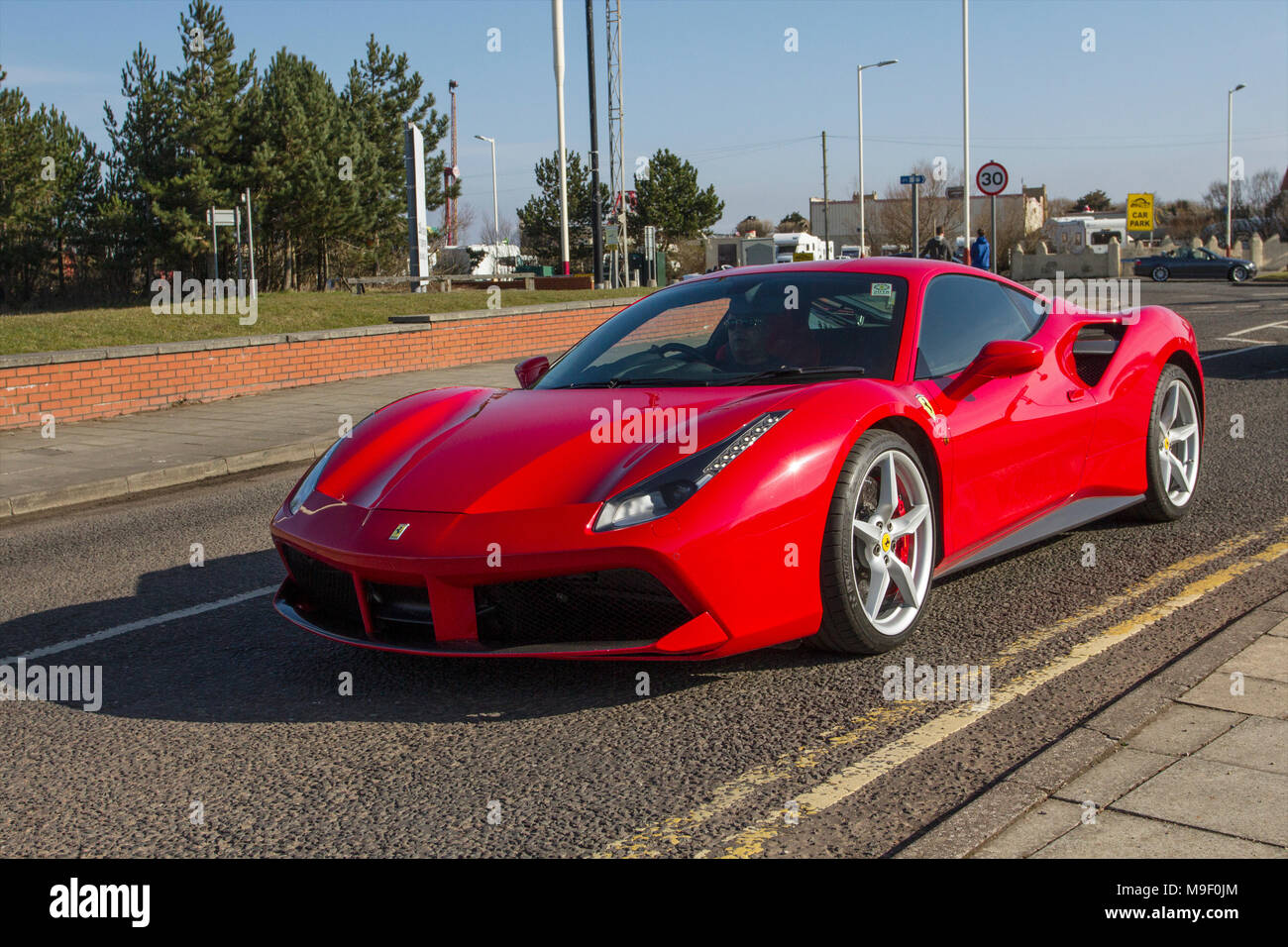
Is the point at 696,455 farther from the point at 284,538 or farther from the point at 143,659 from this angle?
the point at 143,659

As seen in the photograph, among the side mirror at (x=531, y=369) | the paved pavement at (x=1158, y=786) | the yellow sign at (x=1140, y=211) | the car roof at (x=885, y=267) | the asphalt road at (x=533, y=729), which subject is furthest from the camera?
the yellow sign at (x=1140, y=211)

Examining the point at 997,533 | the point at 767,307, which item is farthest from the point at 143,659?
the point at 997,533

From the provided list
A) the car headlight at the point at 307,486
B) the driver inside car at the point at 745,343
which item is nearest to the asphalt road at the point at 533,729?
the car headlight at the point at 307,486

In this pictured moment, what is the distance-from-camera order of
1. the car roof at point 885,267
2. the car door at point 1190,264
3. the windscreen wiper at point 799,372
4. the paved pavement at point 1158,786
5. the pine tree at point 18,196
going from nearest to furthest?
the paved pavement at point 1158,786 → the windscreen wiper at point 799,372 → the car roof at point 885,267 → the pine tree at point 18,196 → the car door at point 1190,264

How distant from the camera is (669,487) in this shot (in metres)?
3.64

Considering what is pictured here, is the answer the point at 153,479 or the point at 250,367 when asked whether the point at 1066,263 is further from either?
the point at 153,479

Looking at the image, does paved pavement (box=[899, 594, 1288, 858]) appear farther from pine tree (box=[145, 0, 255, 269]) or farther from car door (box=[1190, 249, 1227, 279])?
car door (box=[1190, 249, 1227, 279])

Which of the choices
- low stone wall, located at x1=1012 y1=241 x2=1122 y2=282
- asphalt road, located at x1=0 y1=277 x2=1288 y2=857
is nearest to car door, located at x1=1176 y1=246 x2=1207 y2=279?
low stone wall, located at x1=1012 y1=241 x2=1122 y2=282

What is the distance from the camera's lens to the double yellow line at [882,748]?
2.86m

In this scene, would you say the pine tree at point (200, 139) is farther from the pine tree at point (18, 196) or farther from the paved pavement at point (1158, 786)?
the paved pavement at point (1158, 786)

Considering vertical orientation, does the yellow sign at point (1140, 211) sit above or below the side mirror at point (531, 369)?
above

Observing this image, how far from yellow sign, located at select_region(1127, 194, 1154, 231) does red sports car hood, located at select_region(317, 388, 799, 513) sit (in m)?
45.9

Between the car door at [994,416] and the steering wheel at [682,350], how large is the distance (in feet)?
2.75
